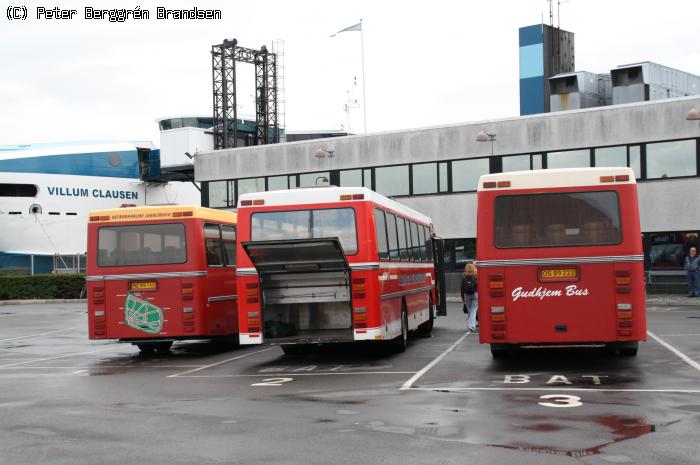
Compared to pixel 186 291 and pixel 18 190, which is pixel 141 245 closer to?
pixel 186 291

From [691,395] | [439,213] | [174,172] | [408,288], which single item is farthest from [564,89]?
[691,395]

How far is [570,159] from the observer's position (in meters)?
37.5

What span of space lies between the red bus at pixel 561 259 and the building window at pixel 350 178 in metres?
28.5

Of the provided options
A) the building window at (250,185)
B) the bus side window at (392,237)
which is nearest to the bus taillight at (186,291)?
the bus side window at (392,237)

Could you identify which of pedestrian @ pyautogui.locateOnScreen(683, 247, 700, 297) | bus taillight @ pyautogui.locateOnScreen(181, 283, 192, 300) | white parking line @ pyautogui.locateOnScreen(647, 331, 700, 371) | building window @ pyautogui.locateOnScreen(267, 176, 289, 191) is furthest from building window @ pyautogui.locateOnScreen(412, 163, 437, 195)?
bus taillight @ pyautogui.locateOnScreen(181, 283, 192, 300)

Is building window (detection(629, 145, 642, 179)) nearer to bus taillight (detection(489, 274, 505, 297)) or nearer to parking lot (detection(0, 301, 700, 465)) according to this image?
parking lot (detection(0, 301, 700, 465))

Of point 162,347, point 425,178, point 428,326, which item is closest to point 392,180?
point 425,178

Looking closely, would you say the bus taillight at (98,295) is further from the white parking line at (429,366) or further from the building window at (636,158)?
the building window at (636,158)

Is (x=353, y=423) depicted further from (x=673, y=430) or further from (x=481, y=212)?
(x=481, y=212)

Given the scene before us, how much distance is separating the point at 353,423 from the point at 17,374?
28.8 feet

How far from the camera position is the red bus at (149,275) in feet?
61.5

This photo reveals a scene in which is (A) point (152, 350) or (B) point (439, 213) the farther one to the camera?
(B) point (439, 213)

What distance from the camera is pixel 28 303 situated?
45469 millimetres

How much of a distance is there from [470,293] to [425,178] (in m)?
19.3
